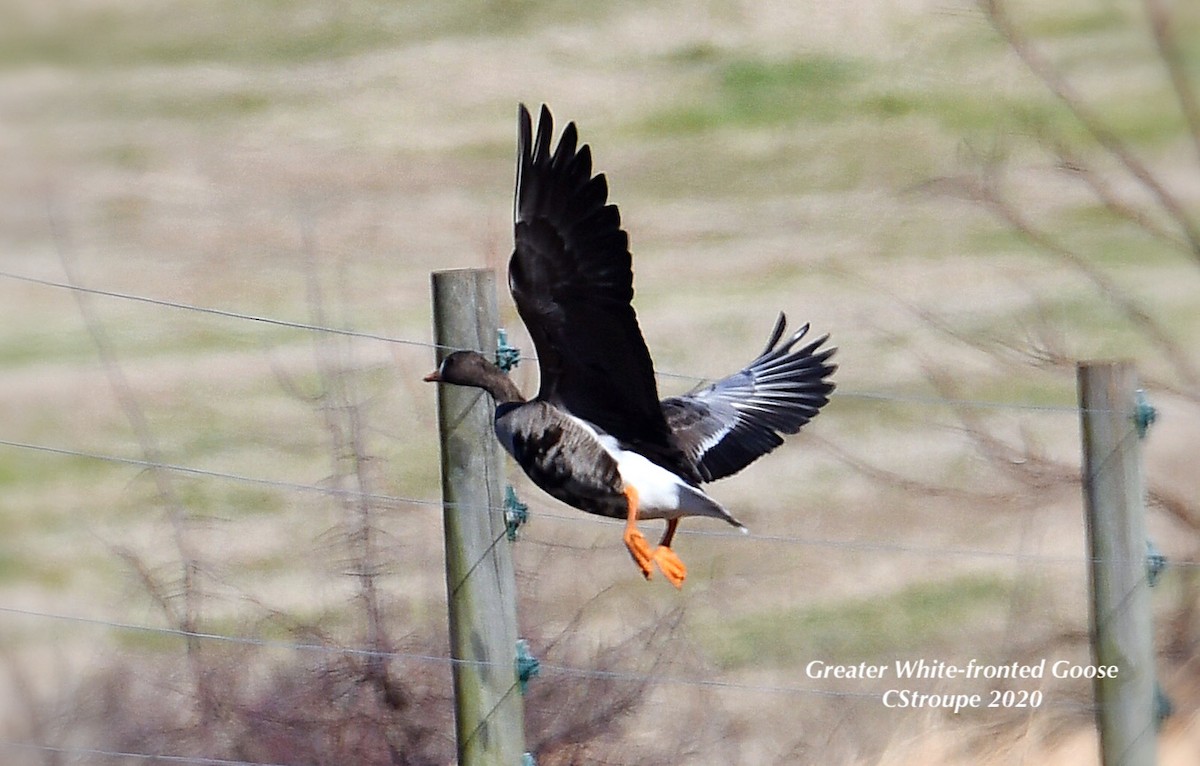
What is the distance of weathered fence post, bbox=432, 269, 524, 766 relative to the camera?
2787mm

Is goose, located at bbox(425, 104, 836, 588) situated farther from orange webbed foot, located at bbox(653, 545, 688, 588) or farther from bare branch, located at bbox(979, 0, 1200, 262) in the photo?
bare branch, located at bbox(979, 0, 1200, 262)

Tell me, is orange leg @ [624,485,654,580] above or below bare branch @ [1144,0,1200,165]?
below

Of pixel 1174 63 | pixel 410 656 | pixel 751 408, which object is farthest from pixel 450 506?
pixel 1174 63

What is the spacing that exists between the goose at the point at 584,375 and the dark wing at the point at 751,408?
0.01 meters

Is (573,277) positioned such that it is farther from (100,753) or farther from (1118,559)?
(100,753)

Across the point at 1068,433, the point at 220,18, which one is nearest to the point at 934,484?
the point at 1068,433

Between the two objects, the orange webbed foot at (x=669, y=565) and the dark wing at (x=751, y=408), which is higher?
the dark wing at (x=751, y=408)

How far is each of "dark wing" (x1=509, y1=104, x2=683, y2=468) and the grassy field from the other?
0.23 metres

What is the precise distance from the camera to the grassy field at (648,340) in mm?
4715

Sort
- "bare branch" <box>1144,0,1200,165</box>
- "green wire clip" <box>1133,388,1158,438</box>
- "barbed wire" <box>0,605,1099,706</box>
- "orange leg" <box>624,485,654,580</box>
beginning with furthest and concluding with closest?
"bare branch" <box>1144,0,1200,165</box> → "barbed wire" <box>0,605,1099,706</box> → "green wire clip" <box>1133,388,1158,438</box> → "orange leg" <box>624,485,654,580</box>

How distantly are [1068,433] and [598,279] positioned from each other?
465 cm

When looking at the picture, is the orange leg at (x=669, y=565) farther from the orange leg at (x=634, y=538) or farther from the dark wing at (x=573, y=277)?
the dark wing at (x=573, y=277)

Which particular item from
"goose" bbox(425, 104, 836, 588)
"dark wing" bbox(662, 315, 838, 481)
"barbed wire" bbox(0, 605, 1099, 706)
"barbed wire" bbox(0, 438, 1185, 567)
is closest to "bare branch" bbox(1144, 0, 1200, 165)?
"barbed wire" bbox(0, 438, 1185, 567)

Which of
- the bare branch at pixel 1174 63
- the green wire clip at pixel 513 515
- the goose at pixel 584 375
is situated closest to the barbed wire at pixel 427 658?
the green wire clip at pixel 513 515
